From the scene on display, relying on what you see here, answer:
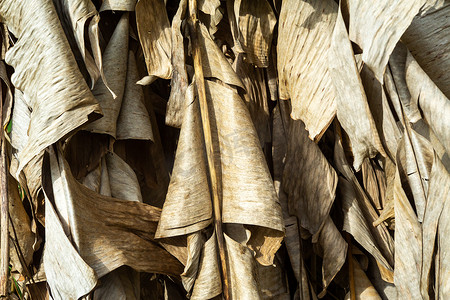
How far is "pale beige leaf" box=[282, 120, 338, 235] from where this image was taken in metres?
0.87

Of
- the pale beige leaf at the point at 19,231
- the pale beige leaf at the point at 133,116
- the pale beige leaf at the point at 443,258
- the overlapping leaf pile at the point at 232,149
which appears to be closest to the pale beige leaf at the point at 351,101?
the overlapping leaf pile at the point at 232,149

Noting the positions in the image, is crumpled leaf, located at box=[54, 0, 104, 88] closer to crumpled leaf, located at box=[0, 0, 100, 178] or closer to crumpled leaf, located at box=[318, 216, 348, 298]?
crumpled leaf, located at box=[0, 0, 100, 178]

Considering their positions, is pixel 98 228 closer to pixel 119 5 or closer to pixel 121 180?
pixel 121 180

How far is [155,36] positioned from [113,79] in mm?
98

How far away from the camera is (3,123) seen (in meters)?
0.96

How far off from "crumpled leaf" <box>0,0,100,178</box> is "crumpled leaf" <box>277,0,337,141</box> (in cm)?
29

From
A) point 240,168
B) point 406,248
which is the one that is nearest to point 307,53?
point 240,168

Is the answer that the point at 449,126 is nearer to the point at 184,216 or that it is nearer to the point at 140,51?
the point at 184,216

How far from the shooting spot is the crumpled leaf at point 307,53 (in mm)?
823

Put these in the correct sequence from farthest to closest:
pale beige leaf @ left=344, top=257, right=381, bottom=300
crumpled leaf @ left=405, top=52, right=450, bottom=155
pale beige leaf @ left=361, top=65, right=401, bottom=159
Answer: pale beige leaf @ left=344, top=257, right=381, bottom=300, pale beige leaf @ left=361, top=65, right=401, bottom=159, crumpled leaf @ left=405, top=52, right=450, bottom=155

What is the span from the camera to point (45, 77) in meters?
0.81

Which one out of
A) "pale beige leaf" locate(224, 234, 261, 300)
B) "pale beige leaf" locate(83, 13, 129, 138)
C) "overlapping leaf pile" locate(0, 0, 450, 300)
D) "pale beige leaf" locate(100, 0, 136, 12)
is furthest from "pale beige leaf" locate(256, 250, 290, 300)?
"pale beige leaf" locate(100, 0, 136, 12)

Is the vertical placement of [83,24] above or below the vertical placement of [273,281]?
above

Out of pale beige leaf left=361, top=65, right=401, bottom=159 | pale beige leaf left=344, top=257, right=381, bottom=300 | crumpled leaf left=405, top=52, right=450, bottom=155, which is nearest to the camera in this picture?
crumpled leaf left=405, top=52, right=450, bottom=155
